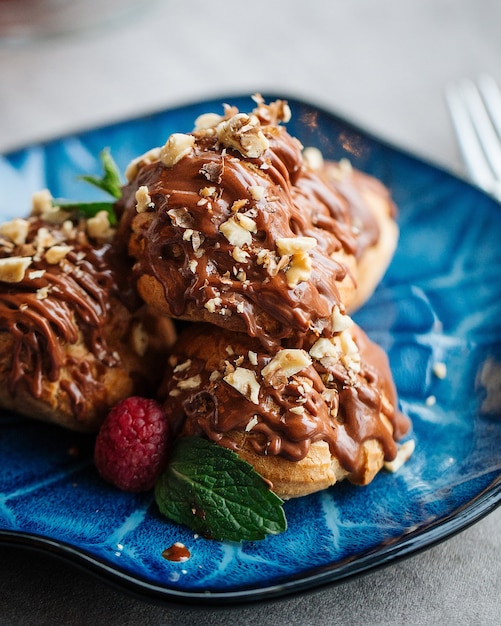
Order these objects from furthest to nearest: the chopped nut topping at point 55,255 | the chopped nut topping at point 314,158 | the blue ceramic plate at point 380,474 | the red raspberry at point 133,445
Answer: the chopped nut topping at point 314,158 < the chopped nut topping at point 55,255 < the red raspberry at point 133,445 < the blue ceramic plate at point 380,474

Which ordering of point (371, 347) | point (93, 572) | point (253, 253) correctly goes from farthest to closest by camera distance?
point (371, 347)
point (253, 253)
point (93, 572)

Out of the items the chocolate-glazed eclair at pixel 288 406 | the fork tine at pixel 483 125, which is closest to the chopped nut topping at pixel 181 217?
the chocolate-glazed eclair at pixel 288 406

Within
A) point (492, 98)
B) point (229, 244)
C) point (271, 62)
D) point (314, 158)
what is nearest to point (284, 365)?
point (229, 244)

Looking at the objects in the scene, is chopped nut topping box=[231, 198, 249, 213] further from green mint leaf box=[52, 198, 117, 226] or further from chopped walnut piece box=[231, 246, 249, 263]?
green mint leaf box=[52, 198, 117, 226]

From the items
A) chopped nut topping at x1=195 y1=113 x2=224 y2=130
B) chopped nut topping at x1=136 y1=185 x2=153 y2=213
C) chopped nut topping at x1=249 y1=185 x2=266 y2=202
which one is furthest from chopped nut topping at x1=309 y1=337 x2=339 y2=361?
chopped nut topping at x1=195 y1=113 x2=224 y2=130

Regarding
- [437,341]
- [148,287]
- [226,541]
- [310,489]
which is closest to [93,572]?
[226,541]

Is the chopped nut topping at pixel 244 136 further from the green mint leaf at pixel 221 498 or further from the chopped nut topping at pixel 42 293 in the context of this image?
the green mint leaf at pixel 221 498

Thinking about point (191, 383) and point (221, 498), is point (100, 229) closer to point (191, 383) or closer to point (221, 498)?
point (191, 383)

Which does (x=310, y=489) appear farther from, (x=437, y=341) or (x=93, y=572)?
(x=437, y=341)
